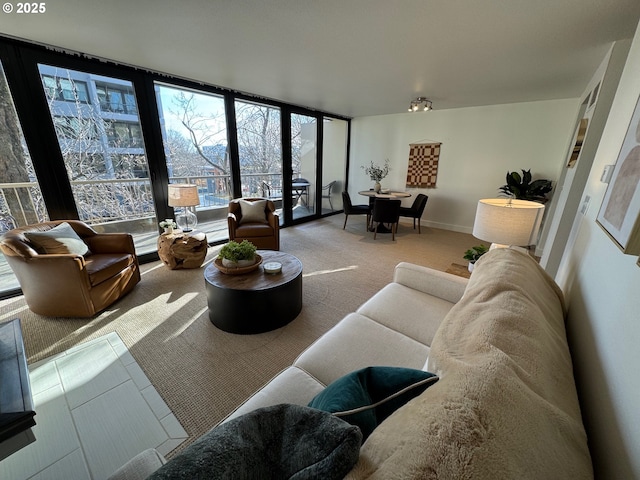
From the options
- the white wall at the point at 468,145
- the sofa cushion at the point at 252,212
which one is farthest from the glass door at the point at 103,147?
the white wall at the point at 468,145

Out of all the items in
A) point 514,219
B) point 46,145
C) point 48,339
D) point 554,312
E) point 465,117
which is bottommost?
point 48,339

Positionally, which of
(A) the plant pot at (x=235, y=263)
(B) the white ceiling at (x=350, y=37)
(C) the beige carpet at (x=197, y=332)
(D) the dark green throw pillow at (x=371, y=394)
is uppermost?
(B) the white ceiling at (x=350, y=37)

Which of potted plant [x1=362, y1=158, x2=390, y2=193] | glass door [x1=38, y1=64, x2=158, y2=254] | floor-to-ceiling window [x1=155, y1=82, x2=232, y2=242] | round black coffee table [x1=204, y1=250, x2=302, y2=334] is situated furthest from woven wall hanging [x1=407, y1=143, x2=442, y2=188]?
glass door [x1=38, y1=64, x2=158, y2=254]

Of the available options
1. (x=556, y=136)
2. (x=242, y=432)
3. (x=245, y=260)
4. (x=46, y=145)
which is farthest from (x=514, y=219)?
(x=46, y=145)

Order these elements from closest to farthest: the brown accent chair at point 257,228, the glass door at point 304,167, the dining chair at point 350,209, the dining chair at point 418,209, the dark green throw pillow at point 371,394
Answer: the dark green throw pillow at point 371,394 < the brown accent chair at point 257,228 < the dining chair at point 418,209 < the dining chair at point 350,209 < the glass door at point 304,167

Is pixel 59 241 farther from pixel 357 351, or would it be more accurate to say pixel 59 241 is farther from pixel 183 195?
pixel 357 351

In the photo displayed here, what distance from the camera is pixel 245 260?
2.26 m

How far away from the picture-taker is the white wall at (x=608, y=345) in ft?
1.93

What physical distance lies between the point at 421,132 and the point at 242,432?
5955 mm

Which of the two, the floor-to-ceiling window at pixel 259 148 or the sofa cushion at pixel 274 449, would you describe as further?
the floor-to-ceiling window at pixel 259 148

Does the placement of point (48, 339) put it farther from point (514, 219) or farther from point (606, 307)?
point (514, 219)

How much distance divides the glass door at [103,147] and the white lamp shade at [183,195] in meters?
0.42

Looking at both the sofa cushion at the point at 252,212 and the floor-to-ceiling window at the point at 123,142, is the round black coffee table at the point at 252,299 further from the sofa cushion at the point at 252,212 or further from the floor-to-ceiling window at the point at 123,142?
the floor-to-ceiling window at the point at 123,142

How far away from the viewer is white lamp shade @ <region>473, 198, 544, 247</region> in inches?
62.9
